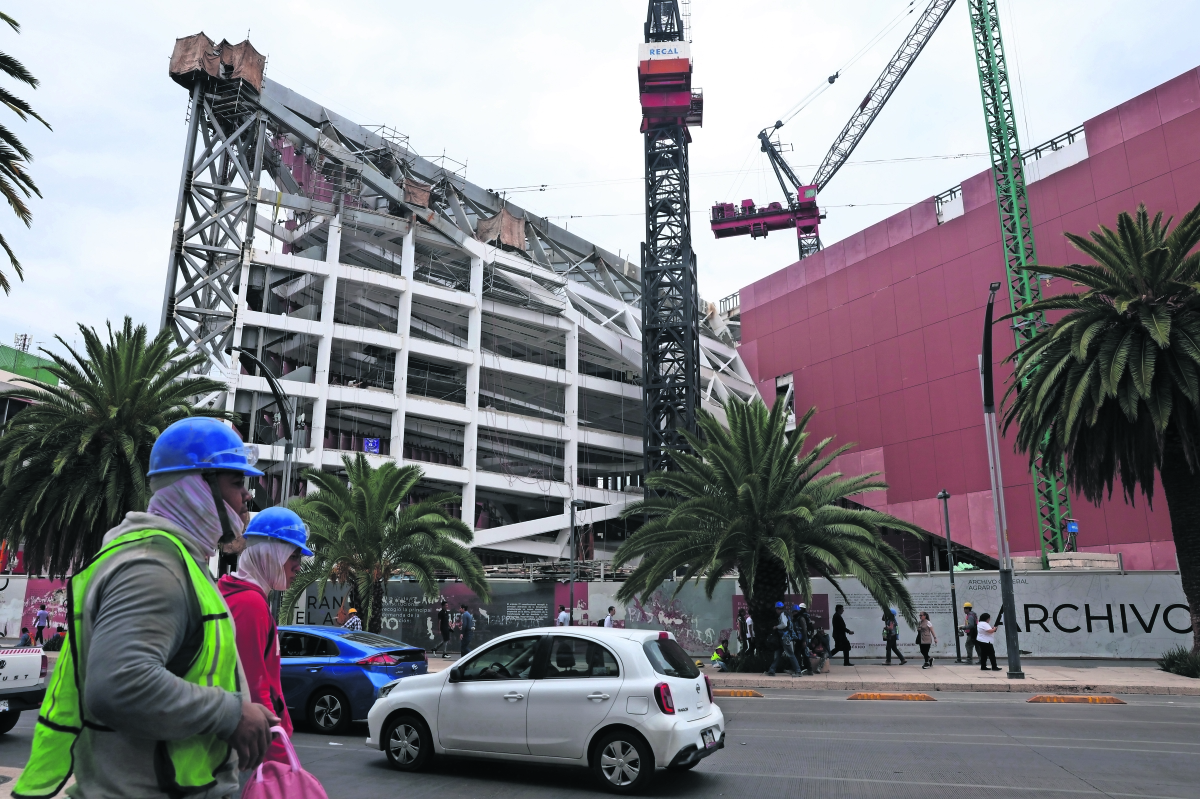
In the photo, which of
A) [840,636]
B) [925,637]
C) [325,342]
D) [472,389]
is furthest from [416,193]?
[925,637]

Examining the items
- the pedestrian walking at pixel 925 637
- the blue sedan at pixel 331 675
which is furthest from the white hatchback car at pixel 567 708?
the pedestrian walking at pixel 925 637

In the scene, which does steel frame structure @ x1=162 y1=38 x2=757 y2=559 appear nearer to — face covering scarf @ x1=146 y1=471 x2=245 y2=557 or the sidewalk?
the sidewalk

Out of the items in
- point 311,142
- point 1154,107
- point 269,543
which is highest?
point 311,142

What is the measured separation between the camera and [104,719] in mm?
2070

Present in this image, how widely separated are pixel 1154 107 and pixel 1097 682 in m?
30.2

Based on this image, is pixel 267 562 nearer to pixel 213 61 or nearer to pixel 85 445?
pixel 85 445

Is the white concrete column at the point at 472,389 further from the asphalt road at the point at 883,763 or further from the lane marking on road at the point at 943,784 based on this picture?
the lane marking on road at the point at 943,784

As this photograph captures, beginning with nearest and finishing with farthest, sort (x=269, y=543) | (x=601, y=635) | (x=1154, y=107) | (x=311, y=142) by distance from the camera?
1. (x=269, y=543)
2. (x=601, y=635)
3. (x=1154, y=107)
4. (x=311, y=142)

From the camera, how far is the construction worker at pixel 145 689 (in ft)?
6.77

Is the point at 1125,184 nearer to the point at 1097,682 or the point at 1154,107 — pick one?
the point at 1154,107

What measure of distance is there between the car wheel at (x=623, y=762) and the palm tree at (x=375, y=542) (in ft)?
58.5

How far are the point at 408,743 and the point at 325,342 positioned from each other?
35.2 meters

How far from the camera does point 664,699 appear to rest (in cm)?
765

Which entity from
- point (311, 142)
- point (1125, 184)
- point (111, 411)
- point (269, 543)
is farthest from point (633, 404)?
point (269, 543)
